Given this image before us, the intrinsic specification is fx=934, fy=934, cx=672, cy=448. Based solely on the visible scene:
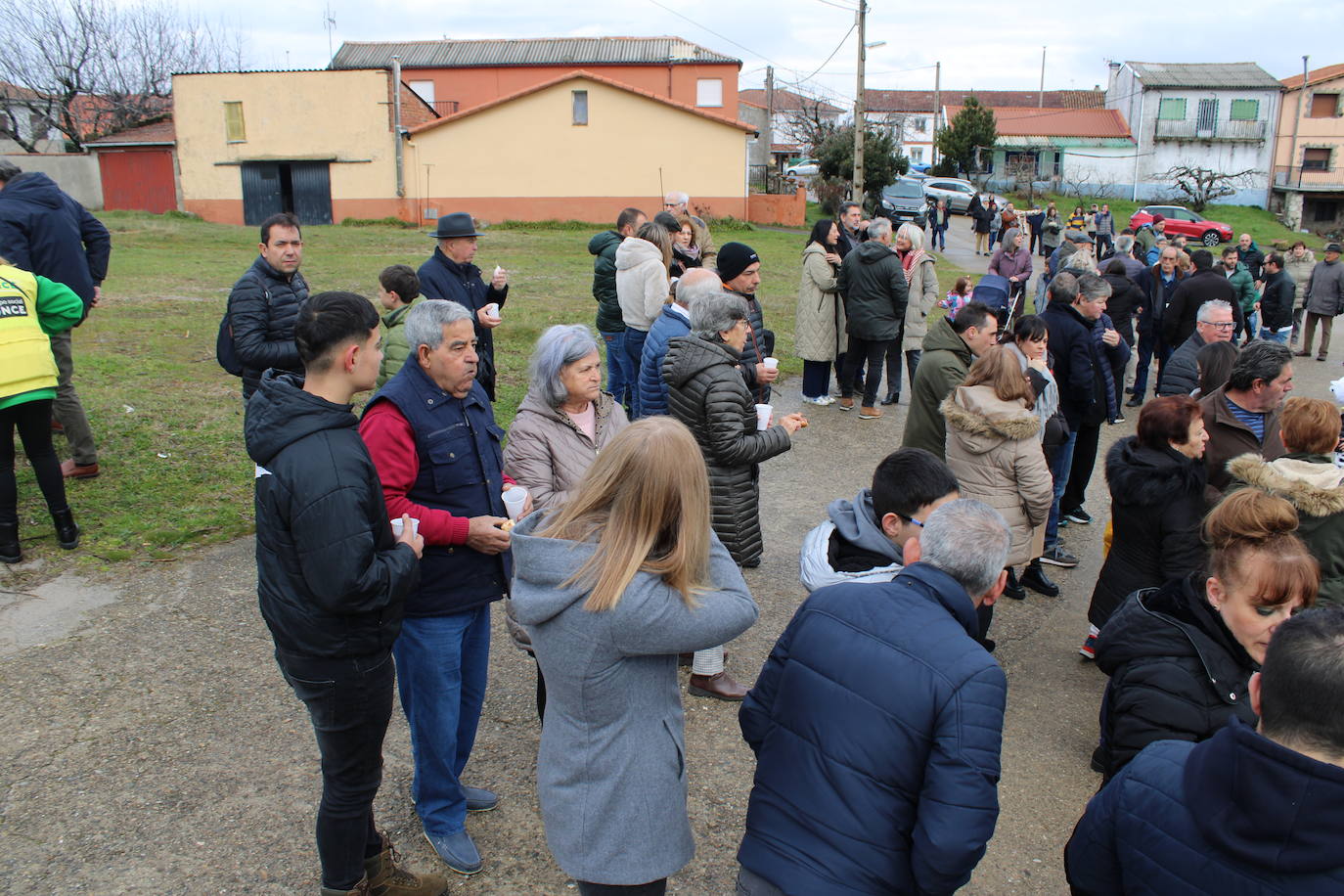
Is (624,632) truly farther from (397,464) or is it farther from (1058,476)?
(1058,476)

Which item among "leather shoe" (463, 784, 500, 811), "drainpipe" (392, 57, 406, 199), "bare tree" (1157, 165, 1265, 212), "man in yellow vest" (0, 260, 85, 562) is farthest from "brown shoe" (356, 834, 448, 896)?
"bare tree" (1157, 165, 1265, 212)

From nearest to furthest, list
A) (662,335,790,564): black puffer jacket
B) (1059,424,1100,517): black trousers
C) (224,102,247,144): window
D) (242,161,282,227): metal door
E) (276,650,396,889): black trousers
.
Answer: (276,650,396,889): black trousers → (662,335,790,564): black puffer jacket → (1059,424,1100,517): black trousers → (224,102,247,144): window → (242,161,282,227): metal door

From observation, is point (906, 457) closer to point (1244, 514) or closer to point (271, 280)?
point (1244, 514)

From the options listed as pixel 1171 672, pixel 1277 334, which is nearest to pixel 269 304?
pixel 1171 672

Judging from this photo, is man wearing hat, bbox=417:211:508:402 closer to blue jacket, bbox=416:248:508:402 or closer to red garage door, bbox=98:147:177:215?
blue jacket, bbox=416:248:508:402

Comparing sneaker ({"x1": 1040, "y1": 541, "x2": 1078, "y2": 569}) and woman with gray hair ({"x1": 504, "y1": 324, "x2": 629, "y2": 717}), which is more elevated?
woman with gray hair ({"x1": 504, "y1": 324, "x2": 629, "y2": 717})

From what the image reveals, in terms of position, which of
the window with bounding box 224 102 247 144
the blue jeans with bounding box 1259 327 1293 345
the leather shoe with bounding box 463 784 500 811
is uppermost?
the window with bounding box 224 102 247 144

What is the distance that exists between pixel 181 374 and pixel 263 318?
524 centimetres

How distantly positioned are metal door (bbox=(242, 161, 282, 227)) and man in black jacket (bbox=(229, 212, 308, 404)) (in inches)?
1285

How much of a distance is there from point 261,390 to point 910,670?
6.12ft

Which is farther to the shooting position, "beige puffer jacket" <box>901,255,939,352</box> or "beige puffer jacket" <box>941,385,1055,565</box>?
"beige puffer jacket" <box>901,255,939,352</box>

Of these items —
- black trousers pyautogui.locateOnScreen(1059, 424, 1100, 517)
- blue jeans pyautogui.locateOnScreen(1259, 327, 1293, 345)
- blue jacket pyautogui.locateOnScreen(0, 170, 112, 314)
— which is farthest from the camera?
blue jeans pyautogui.locateOnScreen(1259, 327, 1293, 345)

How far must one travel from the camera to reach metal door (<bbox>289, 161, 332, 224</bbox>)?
34594 millimetres

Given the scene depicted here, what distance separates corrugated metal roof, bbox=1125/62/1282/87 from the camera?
174 ft
